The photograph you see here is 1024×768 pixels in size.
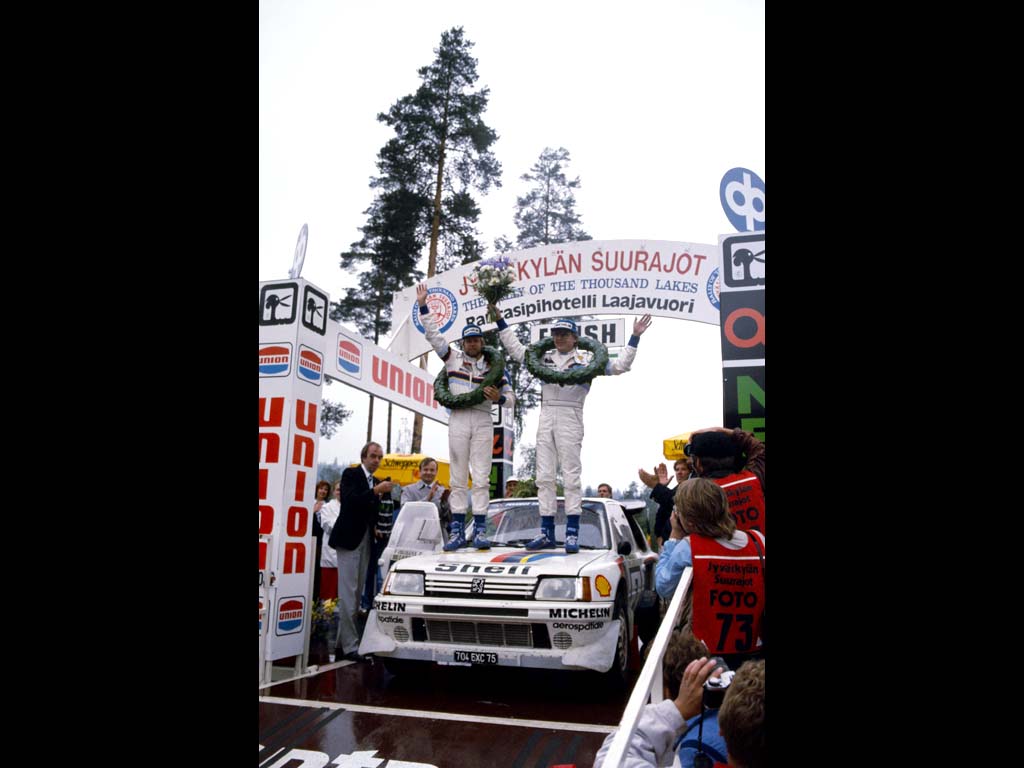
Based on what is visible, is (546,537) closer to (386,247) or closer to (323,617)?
(323,617)

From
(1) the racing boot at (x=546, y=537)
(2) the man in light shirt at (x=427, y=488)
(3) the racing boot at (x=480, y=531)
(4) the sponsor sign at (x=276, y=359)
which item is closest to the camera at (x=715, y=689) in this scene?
(1) the racing boot at (x=546, y=537)

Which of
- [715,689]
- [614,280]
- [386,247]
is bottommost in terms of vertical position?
[715,689]

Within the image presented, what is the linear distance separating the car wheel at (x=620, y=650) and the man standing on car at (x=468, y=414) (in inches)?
74.2

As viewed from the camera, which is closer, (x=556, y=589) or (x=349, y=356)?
(x=556, y=589)

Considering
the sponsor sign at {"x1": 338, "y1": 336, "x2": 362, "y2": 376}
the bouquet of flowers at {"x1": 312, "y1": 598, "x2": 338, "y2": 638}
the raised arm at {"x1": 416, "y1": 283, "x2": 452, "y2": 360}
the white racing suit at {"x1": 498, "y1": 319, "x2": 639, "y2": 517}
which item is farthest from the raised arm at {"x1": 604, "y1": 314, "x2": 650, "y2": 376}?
the bouquet of flowers at {"x1": 312, "y1": 598, "x2": 338, "y2": 638}

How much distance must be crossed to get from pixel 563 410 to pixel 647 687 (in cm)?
503

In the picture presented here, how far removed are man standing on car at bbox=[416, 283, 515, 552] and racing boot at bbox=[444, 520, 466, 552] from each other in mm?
232

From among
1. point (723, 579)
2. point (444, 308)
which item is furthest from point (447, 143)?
point (723, 579)

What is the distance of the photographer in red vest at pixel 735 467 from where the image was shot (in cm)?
391

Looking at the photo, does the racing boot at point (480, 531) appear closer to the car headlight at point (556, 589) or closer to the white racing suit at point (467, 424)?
the white racing suit at point (467, 424)

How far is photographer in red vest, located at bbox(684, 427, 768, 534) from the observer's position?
391cm

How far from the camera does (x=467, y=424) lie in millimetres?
7582
